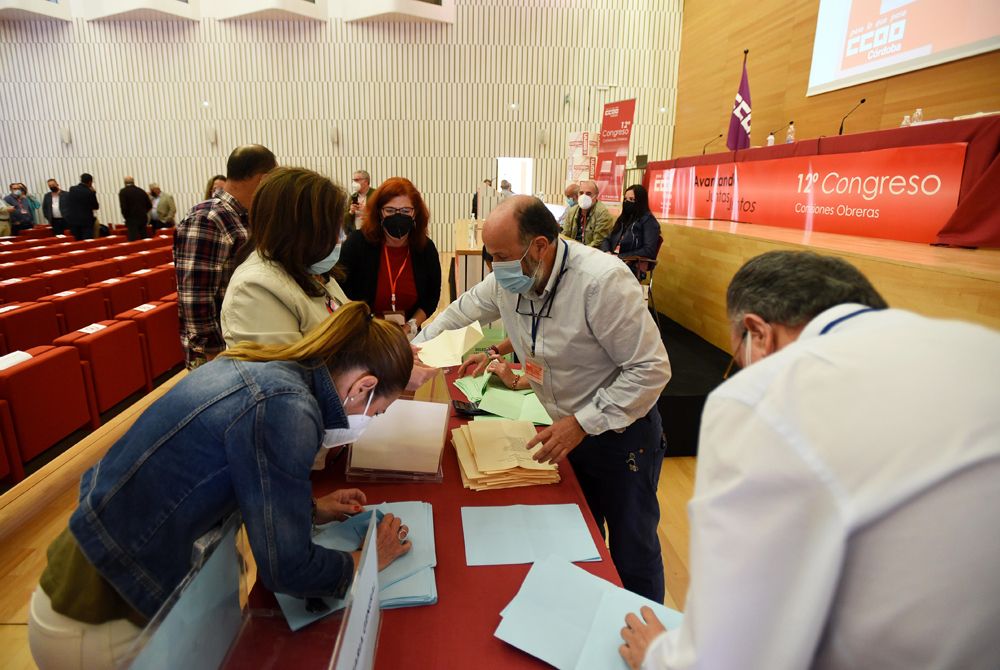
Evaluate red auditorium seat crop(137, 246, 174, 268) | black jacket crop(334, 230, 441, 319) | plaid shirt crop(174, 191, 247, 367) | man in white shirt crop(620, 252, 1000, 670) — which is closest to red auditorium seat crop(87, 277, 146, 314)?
red auditorium seat crop(137, 246, 174, 268)

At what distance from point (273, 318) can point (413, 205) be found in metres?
1.16

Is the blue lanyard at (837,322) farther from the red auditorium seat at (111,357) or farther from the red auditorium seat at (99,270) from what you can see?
the red auditorium seat at (99,270)

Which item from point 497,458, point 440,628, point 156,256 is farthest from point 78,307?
point 440,628

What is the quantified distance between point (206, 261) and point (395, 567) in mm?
1681

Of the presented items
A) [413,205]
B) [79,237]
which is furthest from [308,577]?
[79,237]

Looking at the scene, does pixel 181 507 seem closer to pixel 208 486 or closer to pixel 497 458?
pixel 208 486

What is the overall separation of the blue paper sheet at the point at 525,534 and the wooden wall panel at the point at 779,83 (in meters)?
6.20

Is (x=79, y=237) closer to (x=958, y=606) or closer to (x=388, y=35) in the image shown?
(x=388, y=35)

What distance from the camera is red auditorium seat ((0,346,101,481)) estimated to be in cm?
263

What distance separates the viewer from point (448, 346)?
212 cm

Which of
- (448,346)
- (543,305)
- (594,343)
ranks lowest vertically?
(448,346)

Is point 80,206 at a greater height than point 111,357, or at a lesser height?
greater

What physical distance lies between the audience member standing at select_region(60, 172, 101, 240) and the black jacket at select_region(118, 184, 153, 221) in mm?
736

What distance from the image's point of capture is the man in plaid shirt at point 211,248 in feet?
7.32
